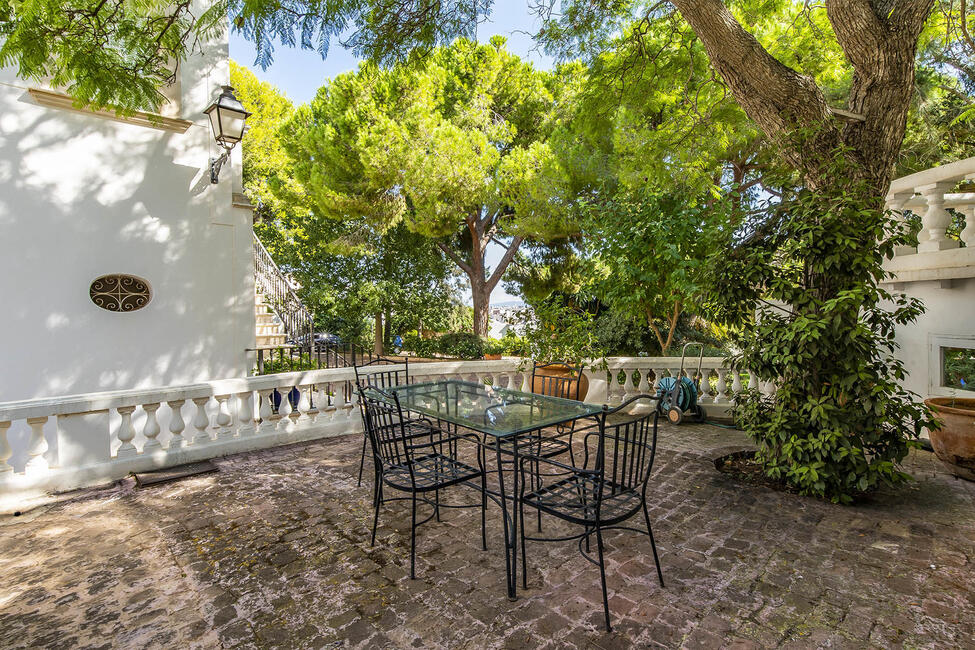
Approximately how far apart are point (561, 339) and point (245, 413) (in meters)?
3.27

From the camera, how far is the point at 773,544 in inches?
105

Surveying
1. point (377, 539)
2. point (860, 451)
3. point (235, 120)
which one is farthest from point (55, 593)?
point (860, 451)

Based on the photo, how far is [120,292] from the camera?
5.06 metres

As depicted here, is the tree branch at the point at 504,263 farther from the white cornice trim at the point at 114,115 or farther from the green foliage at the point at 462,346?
the white cornice trim at the point at 114,115

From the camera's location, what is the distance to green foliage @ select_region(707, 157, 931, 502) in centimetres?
309

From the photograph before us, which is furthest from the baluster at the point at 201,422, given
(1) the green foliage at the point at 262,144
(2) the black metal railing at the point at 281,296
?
(1) the green foliage at the point at 262,144

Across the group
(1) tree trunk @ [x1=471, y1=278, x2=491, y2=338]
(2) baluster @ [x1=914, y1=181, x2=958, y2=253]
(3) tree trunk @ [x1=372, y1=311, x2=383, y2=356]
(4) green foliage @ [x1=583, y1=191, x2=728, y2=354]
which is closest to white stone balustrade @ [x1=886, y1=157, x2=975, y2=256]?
(2) baluster @ [x1=914, y1=181, x2=958, y2=253]

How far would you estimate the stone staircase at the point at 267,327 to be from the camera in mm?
8867

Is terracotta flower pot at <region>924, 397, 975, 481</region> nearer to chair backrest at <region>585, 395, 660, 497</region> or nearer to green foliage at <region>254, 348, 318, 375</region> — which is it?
chair backrest at <region>585, 395, 660, 497</region>

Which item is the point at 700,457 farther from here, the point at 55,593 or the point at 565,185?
the point at 565,185

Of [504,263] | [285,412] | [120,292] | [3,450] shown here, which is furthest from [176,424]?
[504,263]

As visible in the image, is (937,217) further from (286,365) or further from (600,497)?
(286,365)

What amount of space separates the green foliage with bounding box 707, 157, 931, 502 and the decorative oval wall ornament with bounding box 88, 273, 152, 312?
5.65 m

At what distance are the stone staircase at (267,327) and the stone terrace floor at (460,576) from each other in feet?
18.3
